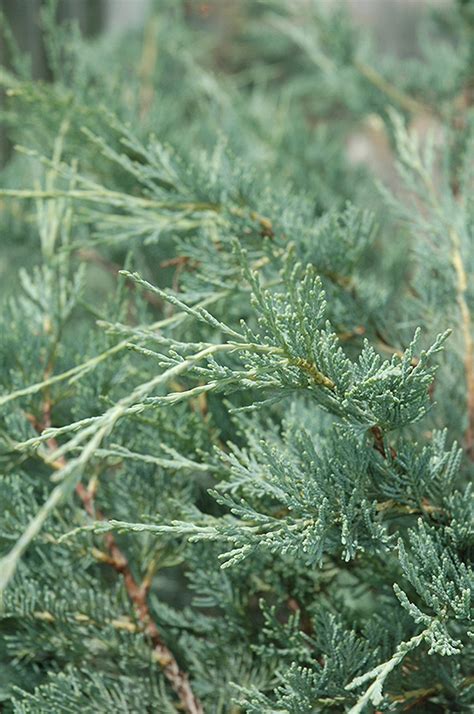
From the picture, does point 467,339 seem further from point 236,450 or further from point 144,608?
point 144,608

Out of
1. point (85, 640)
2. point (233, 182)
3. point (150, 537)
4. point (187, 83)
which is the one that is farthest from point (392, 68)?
point (85, 640)

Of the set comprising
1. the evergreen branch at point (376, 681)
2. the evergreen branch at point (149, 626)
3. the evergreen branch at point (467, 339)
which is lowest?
the evergreen branch at point (149, 626)

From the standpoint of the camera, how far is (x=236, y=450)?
1.99 feet

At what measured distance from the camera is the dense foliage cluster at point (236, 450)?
0.52 meters

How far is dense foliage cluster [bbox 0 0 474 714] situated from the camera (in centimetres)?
52

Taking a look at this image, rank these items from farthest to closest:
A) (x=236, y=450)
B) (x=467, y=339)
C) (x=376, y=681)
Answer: (x=467, y=339), (x=236, y=450), (x=376, y=681)

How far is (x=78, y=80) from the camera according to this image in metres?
0.96

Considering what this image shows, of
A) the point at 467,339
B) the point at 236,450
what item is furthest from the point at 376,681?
the point at 467,339

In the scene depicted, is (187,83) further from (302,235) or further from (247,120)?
(302,235)

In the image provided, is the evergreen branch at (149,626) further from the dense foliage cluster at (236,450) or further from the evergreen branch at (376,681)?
the evergreen branch at (376,681)

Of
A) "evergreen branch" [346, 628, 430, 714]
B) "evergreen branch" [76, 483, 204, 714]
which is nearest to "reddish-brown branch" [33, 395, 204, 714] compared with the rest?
"evergreen branch" [76, 483, 204, 714]

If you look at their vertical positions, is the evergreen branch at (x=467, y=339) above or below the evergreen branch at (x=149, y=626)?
above

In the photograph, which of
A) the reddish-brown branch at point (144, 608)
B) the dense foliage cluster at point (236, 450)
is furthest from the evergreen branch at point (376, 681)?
the reddish-brown branch at point (144, 608)

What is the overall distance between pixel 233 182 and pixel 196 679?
448 mm
